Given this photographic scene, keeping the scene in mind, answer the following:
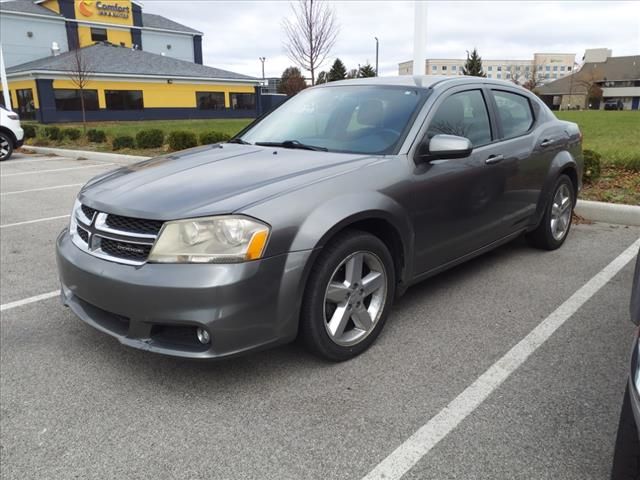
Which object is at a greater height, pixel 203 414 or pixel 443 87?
pixel 443 87

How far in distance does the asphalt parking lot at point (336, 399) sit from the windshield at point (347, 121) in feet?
4.00

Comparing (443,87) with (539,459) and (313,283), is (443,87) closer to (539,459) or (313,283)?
(313,283)

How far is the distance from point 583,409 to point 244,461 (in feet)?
5.31

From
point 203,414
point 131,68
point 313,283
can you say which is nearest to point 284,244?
point 313,283

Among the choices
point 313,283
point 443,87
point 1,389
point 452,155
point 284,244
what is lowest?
point 1,389

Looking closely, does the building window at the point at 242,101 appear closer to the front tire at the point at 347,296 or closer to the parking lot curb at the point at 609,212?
the parking lot curb at the point at 609,212

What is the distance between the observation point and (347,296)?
10.1 ft

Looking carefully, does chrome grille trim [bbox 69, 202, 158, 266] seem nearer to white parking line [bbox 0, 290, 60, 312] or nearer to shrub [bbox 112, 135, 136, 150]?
white parking line [bbox 0, 290, 60, 312]

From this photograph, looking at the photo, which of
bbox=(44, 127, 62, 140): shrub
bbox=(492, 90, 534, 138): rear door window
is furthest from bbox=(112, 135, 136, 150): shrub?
bbox=(492, 90, 534, 138): rear door window

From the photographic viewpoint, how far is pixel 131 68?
37.2 metres

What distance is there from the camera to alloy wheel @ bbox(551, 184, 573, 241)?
16.8ft

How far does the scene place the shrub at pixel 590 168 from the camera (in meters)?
7.34

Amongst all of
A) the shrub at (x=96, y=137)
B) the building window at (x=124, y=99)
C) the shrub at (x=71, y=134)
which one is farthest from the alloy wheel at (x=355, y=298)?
the building window at (x=124, y=99)

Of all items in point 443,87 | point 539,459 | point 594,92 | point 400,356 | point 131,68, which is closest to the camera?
point 539,459
